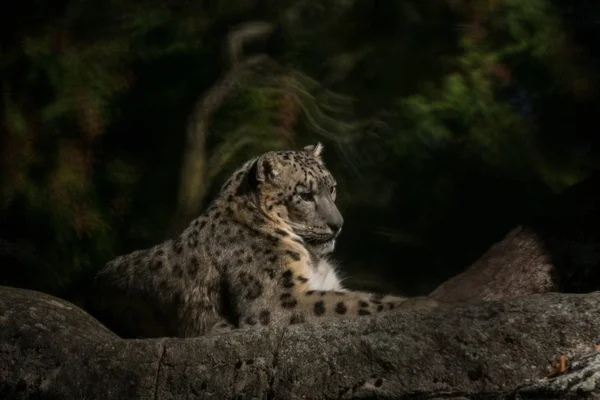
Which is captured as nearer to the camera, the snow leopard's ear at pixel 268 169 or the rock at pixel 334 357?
the rock at pixel 334 357

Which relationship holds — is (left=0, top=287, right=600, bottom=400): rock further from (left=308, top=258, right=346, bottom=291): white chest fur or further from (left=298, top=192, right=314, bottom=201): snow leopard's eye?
(left=298, top=192, right=314, bottom=201): snow leopard's eye

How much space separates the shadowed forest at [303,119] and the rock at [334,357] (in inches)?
160

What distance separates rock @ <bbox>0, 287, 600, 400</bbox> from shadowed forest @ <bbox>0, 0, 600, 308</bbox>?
4073 mm

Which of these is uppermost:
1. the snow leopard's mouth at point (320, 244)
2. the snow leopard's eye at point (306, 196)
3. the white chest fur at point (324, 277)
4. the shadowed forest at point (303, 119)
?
the shadowed forest at point (303, 119)

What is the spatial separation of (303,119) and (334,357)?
5.17 meters

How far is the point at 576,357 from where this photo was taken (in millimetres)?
4000

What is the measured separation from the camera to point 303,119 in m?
9.23

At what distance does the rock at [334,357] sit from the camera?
4.04 m

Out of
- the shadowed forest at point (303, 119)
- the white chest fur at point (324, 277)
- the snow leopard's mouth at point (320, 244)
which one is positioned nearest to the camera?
the white chest fur at point (324, 277)

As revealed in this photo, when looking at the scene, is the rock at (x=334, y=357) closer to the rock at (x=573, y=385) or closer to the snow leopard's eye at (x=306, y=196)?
the rock at (x=573, y=385)

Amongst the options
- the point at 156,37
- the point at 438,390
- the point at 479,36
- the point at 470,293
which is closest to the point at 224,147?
the point at 156,37

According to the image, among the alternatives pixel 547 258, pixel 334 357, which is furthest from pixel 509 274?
pixel 334 357

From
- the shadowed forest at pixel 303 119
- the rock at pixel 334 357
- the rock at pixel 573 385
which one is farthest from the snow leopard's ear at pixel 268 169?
the shadowed forest at pixel 303 119

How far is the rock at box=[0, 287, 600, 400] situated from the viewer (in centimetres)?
404
